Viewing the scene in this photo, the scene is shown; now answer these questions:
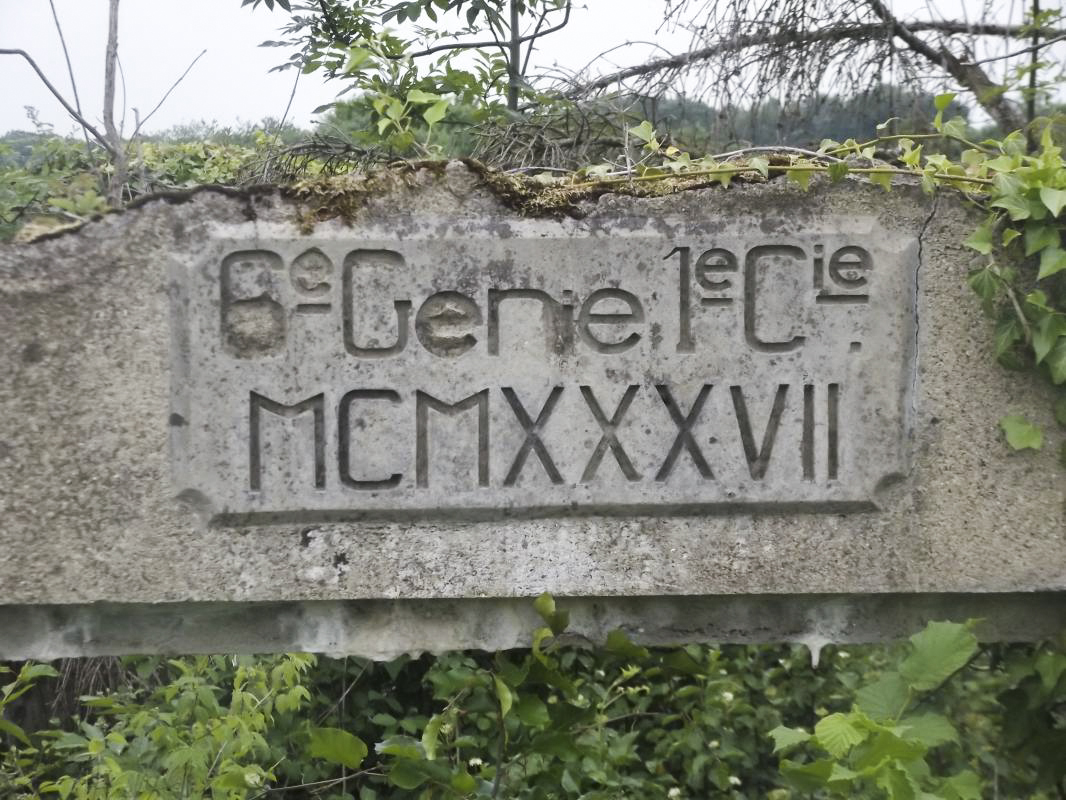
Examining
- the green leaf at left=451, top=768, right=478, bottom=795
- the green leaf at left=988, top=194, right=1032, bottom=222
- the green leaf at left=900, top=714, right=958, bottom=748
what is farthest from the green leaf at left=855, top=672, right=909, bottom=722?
the green leaf at left=988, top=194, right=1032, bottom=222

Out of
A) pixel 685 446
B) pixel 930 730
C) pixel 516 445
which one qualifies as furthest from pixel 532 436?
pixel 930 730

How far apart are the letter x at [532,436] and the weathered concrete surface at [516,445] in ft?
0.04

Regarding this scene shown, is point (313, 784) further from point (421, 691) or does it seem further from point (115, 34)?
point (115, 34)

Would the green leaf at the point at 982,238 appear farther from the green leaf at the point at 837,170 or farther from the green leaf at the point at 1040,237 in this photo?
the green leaf at the point at 837,170

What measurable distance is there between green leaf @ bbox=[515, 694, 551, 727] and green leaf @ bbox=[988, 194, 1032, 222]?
1.23 metres

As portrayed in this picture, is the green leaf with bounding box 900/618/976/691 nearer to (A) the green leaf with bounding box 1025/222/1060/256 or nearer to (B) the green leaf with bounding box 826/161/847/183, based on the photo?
(A) the green leaf with bounding box 1025/222/1060/256

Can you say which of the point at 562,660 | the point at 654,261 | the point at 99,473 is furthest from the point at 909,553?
the point at 99,473

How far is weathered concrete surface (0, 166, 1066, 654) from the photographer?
5.82 ft

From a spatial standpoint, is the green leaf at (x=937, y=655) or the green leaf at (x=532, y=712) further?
the green leaf at (x=532, y=712)

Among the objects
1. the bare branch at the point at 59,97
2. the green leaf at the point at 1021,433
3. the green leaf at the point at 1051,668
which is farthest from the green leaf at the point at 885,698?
the bare branch at the point at 59,97

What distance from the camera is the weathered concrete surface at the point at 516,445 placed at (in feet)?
5.82

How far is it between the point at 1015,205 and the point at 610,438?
84 centimetres

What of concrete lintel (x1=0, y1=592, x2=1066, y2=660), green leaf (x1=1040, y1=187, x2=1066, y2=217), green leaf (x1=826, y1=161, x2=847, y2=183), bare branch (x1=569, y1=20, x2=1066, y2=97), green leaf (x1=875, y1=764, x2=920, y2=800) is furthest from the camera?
bare branch (x1=569, y1=20, x2=1066, y2=97)

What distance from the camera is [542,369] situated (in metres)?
1.82
